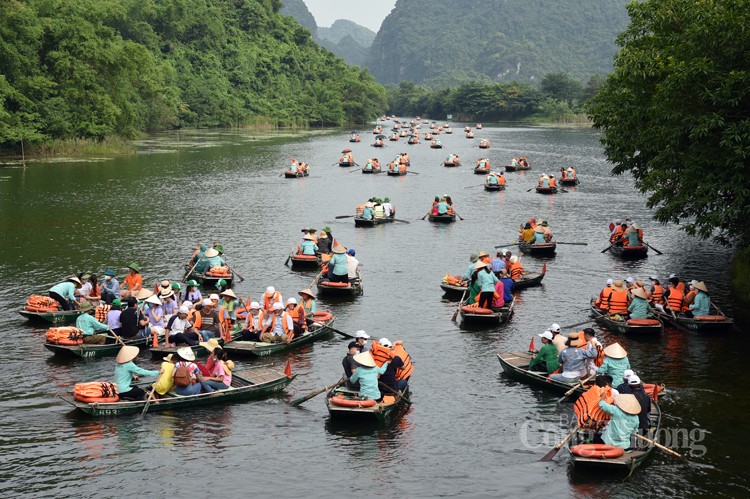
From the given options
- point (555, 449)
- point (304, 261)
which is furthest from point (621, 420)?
point (304, 261)

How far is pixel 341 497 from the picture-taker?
1719cm

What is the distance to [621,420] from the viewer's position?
17.4 meters

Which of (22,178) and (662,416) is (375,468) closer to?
(662,416)

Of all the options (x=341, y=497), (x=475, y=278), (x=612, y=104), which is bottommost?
(x=341, y=497)

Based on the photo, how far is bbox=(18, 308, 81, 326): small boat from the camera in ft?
91.2

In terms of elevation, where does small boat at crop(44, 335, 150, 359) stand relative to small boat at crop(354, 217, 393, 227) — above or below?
below

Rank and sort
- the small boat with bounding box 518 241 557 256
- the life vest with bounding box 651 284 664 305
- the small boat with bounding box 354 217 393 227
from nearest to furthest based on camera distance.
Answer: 1. the life vest with bounding box 651 284 664 305
2. the small boat with bounding box 518 241 557 256
3. the small boat with bounding box 354 217 393 227

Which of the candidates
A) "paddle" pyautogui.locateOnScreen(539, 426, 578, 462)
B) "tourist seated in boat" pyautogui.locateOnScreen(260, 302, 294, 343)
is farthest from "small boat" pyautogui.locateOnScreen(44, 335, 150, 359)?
"paddle" pyautogui.locateOnScreen(539, 426, 578, 462)

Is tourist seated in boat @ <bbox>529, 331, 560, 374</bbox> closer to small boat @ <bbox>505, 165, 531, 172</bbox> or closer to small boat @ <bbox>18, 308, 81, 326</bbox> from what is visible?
small boat @ <bbox>18, 308, 81, 326</bbox>

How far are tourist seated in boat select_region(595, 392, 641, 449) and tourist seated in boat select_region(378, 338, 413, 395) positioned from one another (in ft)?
18.2

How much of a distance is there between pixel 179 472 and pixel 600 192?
2092 inches

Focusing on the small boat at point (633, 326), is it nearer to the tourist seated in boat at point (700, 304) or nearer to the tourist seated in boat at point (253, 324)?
the tourist seated in boat at point (700, 304)

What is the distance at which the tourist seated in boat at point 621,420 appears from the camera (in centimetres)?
1744

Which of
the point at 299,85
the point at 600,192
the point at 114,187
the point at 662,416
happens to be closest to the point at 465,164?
the point at 600,192
